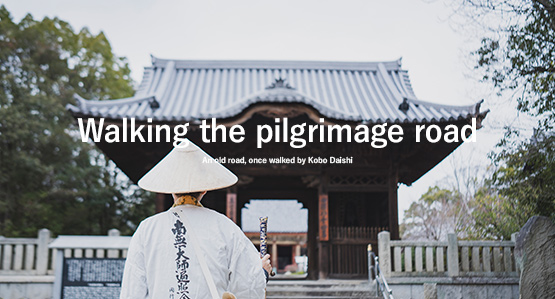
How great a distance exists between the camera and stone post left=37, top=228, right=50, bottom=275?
8.94 meters

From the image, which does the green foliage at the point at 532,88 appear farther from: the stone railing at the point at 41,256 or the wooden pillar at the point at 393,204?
the stone railing at the point at 41,256

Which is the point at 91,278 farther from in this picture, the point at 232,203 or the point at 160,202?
the point at 232,203

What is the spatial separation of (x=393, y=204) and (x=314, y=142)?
187 centimetres

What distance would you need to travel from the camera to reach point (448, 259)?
857 cm

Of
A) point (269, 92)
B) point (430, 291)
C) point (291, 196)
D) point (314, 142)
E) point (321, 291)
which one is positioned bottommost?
point (321, 291)

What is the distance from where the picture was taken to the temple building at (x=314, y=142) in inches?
375

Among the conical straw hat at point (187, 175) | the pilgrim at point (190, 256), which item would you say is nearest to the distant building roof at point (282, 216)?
the conical straw hat at point (187, 175)

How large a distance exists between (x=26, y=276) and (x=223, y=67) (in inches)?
276

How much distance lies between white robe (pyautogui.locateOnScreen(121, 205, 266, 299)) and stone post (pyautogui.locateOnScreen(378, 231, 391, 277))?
592cm

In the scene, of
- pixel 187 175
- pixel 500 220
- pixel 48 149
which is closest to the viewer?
pixel 187 175

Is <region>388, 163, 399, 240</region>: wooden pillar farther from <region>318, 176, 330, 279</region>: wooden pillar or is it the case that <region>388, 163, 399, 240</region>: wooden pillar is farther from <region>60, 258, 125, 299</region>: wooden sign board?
<region>60, 258, 125, 299</region>: wooden sign board

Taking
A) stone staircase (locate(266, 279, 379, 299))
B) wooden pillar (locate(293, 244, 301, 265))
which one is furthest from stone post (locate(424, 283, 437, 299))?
wooden pillar (locate(293, 244, 301, 265))

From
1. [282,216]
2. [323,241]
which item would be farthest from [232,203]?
[282,216]

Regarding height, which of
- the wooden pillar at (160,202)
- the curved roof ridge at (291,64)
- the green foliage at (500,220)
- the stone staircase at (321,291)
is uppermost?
the curved roof ridge at (291,64)
